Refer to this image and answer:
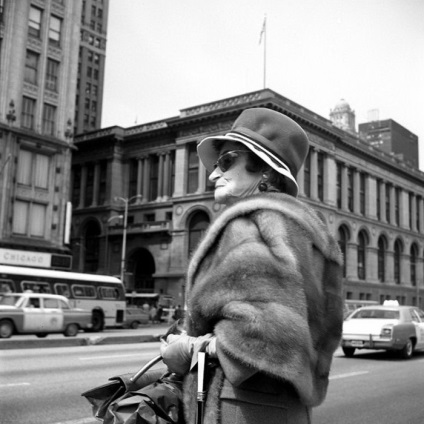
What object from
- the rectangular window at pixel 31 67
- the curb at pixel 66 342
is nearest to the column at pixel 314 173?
the rectangular window at pixel 31 67

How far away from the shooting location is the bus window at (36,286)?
26672 millimetres

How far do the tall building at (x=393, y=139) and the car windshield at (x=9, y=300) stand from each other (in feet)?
280

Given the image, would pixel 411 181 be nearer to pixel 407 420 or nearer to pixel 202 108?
pixel 202 108

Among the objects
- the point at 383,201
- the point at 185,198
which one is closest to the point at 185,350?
the point at 185,198

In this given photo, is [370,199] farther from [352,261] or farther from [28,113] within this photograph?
[28,113]

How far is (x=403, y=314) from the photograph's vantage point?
51.0 ft

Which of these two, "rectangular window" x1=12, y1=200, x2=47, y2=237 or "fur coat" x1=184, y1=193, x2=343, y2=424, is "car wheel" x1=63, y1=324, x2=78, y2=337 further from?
"fur coat" x1=184, y1=193, x2=343, y2=424

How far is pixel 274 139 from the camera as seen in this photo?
92.4 inches

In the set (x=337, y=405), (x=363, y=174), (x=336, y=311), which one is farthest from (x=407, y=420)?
→ (x=363, y=174)

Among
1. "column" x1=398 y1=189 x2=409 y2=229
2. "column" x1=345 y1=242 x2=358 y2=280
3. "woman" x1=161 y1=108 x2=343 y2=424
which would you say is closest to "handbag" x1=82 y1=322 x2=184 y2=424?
"woman" x1=161 y1=108 x2=343 y2=424

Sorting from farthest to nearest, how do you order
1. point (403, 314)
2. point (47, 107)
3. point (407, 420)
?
1. point (47, 107)
2. point (403, 314)
3. point (407, 420)

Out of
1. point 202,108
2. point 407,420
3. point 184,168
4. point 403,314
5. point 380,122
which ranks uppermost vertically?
point 380,122

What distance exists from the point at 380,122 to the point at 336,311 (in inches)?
4220

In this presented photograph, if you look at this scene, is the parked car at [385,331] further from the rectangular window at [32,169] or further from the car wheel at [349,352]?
the rectangular window at [32,169]
